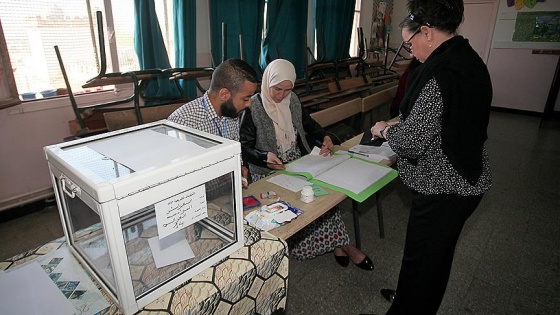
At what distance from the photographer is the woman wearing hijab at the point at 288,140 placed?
1786mm

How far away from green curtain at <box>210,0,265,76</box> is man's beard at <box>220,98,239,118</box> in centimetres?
176

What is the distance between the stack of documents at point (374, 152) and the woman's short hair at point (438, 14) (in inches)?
30.6

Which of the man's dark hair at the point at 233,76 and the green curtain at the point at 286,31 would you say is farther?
the green curtain at the point at 286,31

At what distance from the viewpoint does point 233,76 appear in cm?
133

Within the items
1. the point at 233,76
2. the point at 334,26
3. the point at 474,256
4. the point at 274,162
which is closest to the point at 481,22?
the point at 334,26

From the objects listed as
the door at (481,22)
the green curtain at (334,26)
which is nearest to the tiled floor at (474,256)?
the green curtain at (334,26)

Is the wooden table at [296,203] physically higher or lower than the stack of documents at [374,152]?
lower

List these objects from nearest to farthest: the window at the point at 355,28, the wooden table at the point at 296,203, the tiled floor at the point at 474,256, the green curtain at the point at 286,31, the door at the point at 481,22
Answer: the wooden table at the point at 296,203 → the tiled floor at the point at 474,256 → the green curtain at the point at 286,31 → the door at the point at 481,22 → the window at the point at 355,28

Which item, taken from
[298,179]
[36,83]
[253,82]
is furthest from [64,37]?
[298,179]

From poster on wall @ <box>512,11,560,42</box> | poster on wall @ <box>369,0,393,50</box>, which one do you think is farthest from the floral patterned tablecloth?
poster on wall @ <box>512,11,560,42</box>

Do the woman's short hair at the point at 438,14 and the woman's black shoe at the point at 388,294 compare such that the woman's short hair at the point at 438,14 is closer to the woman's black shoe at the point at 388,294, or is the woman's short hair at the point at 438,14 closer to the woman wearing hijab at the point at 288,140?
the woman wearing hijab at the point at 288,140

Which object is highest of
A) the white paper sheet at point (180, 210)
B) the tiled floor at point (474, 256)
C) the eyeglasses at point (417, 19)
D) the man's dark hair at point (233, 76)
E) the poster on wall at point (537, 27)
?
the poster on wall at point (537, 27)

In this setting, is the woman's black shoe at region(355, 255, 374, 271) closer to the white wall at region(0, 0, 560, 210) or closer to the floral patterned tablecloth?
the floral patterned tablecloth

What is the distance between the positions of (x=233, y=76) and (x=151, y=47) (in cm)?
185
